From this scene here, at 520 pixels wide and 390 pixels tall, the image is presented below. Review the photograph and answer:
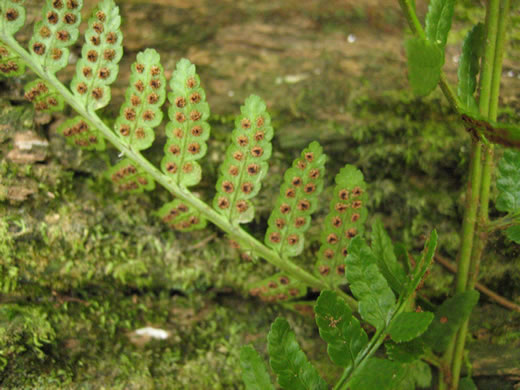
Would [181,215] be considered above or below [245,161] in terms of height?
below

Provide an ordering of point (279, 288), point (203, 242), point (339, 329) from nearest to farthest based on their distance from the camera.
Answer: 1. point (339, 329)
2. point (279, 288)
3. point (203, 242)

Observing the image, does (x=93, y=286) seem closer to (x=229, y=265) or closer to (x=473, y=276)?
(x=229, y=265)

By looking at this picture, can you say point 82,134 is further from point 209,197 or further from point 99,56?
point 209,197

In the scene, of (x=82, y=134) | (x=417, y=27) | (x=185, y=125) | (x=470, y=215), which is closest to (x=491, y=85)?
(x=417, y=27)

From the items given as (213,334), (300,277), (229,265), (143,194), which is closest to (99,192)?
(143,194)

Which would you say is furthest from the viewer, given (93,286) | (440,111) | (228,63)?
(228,63)

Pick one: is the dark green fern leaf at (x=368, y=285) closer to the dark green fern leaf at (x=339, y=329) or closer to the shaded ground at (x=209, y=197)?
the dark green fern leaf at (x=339, y=329)

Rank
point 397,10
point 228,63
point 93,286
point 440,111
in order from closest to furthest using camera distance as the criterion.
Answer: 1. point 93,286
2. point 440,111
3. point 228,63
4. point 397,10

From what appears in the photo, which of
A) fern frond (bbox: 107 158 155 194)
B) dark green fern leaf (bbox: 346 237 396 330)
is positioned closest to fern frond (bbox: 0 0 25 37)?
fern frond (bbox: 107 158 155 194)
